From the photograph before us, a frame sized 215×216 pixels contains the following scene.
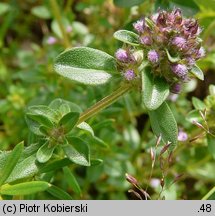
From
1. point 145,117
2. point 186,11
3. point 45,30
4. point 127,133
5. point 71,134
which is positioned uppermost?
point 186,11

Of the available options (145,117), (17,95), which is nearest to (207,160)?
(145,117)

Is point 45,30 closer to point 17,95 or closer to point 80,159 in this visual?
point 17,95

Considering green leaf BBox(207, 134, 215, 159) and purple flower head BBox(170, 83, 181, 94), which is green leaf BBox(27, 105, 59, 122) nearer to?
purple flower head BBox(170, 83, 181, 94)

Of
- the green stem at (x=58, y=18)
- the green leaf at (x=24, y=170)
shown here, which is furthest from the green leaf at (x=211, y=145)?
the green stem at (x=58, y=18)

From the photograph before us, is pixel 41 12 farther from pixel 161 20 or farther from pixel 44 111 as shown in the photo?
pixel 161 20

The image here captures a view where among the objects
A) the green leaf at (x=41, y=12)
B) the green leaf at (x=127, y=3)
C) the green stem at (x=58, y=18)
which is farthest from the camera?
the green leaf at (x=41, y=12)

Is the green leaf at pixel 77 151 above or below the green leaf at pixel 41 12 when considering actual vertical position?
above

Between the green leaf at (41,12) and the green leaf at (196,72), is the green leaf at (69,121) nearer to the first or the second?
the green leaf at (196,72)
